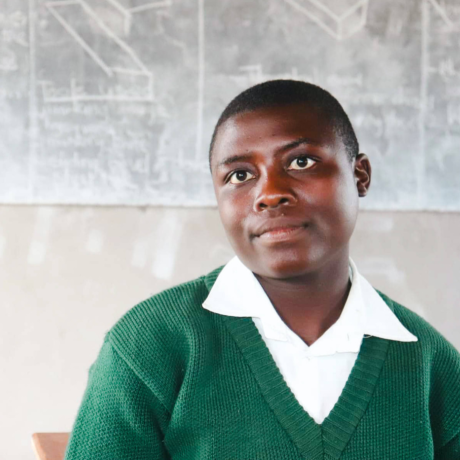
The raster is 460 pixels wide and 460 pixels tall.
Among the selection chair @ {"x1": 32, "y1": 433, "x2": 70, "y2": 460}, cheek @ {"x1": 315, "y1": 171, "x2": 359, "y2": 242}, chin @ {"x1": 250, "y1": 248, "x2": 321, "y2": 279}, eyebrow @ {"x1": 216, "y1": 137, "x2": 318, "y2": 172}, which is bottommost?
chair @ {"x1": 32, "y1": 433, "x2": 70, "y2": 460}

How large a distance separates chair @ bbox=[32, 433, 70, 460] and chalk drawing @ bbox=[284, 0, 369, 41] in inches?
63.8

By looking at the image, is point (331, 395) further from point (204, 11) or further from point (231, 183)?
point (204, 11)

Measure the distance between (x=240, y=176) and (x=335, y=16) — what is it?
1537 millimetres

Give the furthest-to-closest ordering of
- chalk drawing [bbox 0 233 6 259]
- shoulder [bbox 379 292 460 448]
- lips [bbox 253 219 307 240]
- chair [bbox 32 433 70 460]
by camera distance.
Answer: chalk drawing [bbox 0 233 6 259] → chair [bbox 32 433 70 460] → shoulder [bbox 379 292 460 448] → lips [bbox 253 219 307 240]

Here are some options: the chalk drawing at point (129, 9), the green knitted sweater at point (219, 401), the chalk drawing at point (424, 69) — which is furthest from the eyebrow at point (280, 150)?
the chalk drawing at point (424, 69)

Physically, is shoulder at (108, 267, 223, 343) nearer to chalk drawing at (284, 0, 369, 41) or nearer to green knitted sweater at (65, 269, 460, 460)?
green knitted sweater at (65, 269, 460, 460)

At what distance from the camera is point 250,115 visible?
2.80 ft

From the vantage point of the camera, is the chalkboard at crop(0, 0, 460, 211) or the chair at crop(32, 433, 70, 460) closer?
the chair at crop(32, 433, 70, 460)

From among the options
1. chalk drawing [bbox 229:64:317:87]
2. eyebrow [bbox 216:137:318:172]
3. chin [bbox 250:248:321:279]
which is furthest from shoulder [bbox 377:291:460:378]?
chalk drawing [bbox 229:64:317:87]

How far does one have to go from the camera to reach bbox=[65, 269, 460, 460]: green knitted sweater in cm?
79

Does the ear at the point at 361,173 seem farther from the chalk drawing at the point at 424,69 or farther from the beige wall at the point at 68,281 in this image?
the chalk drawing at the point at 424,69

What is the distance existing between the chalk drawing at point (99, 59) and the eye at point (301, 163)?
138cm

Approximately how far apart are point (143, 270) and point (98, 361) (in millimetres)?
1260

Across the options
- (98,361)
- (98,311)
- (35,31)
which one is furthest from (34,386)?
(98,361)
